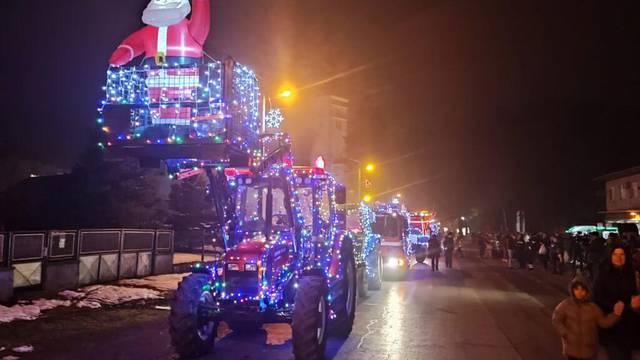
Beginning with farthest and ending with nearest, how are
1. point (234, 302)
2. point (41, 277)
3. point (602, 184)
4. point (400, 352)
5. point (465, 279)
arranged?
point (602, 184) → point (465, 279) → point (41, 277) → point (400, 352) → point (234, 302)

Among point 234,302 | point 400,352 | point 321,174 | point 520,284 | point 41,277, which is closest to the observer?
point 234,302

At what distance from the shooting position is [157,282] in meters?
18.2

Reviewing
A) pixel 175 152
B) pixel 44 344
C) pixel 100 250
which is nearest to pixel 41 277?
pixel 100 250

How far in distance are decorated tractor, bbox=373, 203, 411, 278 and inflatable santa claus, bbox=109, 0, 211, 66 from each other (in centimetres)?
1340

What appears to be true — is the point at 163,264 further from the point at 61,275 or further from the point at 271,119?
the point at 271,119

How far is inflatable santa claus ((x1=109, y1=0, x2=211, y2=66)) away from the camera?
31.1ft

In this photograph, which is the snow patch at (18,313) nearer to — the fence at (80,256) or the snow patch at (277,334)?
the fence at (80,256)

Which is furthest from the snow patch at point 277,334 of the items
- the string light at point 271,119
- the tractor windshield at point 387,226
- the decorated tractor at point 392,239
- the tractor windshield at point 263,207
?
the tractor windshield at point 387,226

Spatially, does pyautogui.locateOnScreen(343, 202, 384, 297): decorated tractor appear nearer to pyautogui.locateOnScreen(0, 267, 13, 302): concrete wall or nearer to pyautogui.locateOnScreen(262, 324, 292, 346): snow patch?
pyautogui.locateOnScreen(262, 324, 292, 346): snow patch

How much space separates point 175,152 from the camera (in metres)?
8.83

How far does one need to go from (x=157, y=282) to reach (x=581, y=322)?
14.8 metres

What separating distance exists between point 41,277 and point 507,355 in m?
11.7

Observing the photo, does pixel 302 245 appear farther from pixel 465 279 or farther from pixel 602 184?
pixel 602 184

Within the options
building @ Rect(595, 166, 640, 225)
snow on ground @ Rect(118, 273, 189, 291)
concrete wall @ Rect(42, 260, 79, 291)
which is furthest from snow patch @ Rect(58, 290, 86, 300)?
building @ Rect(595, 166, 640, 225)
